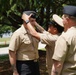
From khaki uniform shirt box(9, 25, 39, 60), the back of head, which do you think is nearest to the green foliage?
khaki uniform shirt box(9, 25, 39, 60)

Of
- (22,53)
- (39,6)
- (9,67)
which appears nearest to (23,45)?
(22,53)

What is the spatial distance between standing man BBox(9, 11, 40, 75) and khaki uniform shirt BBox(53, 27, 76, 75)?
1.74 metres

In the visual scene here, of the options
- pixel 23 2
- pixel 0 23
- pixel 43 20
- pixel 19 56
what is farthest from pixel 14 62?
pixel 0 23

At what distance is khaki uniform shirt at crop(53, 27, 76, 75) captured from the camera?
11.4ft

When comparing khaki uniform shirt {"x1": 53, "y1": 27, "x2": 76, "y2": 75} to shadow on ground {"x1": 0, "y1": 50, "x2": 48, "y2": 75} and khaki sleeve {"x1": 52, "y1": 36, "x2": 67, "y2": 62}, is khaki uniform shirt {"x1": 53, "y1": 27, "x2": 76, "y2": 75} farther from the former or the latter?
shadow on ground {"x1": 0, "y1": 50, "x2": 48, "y2": 75}

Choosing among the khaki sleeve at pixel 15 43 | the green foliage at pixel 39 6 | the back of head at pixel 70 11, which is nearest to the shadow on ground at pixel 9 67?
the green foliage at pixel 39 6

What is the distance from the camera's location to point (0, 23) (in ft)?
50.4

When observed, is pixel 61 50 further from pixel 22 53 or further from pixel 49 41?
Result: pixel 22 53

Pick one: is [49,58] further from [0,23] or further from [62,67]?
[0,23]

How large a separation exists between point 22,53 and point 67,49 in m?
1.91

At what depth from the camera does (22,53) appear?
17.4 ft

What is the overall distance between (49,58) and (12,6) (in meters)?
6.28

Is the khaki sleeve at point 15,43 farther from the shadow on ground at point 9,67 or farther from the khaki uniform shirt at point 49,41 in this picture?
the shadow on ground at point 9,67

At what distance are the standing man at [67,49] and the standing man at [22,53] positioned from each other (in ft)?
5.50
